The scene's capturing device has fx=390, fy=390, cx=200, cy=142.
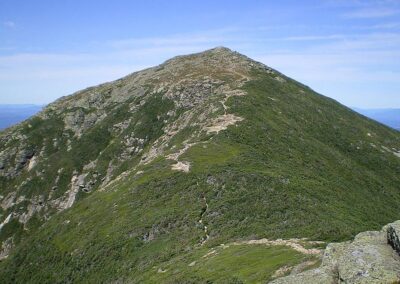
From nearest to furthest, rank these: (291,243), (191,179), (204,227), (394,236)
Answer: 1. (394,236)
2. (291,243)
3. (204,227)
4. (191,179)

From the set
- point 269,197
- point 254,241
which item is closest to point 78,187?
point 269,197

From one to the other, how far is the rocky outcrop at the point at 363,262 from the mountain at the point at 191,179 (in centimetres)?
372

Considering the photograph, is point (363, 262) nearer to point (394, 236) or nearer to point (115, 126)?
point (394, 236)

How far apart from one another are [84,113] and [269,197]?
10416 centimetres

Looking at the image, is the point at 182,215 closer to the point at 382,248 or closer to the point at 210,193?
the point at 210,193

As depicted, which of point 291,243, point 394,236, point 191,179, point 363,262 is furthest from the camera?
point 191,179

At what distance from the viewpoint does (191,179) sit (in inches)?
2704

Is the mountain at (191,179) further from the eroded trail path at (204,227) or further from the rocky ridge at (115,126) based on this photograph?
the rocky ridge at (115,126)

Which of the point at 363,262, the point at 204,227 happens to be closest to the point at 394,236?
the point at 363,262

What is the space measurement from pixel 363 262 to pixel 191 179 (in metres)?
49.0

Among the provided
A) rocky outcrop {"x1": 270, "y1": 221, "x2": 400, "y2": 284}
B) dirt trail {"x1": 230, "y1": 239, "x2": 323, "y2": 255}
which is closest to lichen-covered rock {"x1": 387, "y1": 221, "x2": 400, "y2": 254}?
rocky outcrop {"x1": 270, "y1": 221, "x2": 400, "y2": 284}

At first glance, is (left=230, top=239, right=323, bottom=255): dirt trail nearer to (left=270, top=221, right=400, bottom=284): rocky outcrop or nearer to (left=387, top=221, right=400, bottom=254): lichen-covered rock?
(left=270, top=221, right=400, bottom=284): rocky outcrop

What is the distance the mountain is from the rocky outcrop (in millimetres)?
Result: 3717

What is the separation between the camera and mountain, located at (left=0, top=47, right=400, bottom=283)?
162ft
